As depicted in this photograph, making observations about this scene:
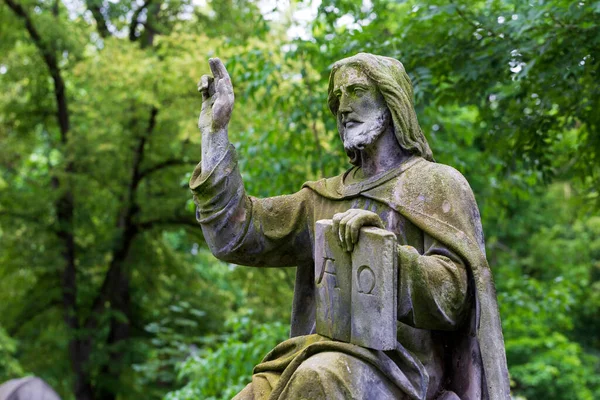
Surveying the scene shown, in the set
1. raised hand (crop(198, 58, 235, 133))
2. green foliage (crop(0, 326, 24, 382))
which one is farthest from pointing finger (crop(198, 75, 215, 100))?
green foliage (crop(0, 326, 24, 382))

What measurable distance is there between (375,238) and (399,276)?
197 millimetres

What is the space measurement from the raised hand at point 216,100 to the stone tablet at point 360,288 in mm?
691

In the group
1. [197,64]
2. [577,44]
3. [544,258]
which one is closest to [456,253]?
[577,44]

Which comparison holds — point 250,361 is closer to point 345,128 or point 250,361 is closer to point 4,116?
point 345,128

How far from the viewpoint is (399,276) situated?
4.23 m

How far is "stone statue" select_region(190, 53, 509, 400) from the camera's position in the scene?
4.22 meters

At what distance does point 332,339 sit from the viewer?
14.3 feet

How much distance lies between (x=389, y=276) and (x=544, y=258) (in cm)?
1667

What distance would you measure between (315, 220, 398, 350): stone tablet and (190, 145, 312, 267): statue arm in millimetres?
484

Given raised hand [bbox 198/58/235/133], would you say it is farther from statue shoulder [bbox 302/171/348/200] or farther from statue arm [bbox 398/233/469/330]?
statue arm [bbox 398/233/469/330]

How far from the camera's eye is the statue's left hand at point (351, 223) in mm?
4199

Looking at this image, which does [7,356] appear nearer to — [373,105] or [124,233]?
[124,233]

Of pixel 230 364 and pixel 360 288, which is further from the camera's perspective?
pixel 230 364

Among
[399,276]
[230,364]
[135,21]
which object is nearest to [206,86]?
[399,276]
